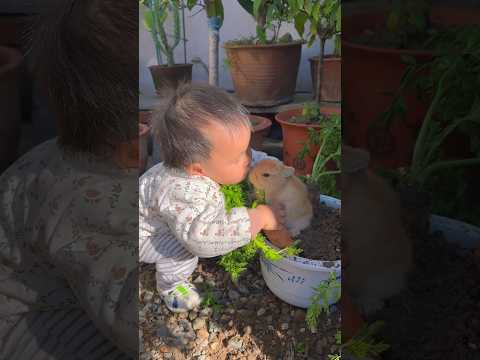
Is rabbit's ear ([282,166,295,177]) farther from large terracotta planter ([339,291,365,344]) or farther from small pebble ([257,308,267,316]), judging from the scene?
large terracotta planter ([339,291,365,344])

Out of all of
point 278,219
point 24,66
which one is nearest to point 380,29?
point 278,219

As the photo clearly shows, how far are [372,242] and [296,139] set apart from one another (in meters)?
0.38

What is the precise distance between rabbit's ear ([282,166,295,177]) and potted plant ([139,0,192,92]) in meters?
0.15

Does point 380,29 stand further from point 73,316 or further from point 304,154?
point 73,316

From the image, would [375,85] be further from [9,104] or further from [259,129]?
[9,104]

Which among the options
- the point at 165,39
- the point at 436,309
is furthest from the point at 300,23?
the point at 436,309

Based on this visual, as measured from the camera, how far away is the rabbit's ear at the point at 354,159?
784mm

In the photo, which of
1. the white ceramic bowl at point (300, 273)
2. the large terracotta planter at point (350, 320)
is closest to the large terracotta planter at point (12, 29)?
the white ceramic bowl at point (300, 273)

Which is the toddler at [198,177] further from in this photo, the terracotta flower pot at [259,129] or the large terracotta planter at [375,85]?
the large terracotta planter at [375,85]

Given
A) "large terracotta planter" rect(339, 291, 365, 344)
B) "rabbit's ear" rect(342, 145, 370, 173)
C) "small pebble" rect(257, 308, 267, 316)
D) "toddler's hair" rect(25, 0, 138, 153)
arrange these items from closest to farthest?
1. "toddler's hair" rect(25, 0, 138, 153)
2. "small pebble" rect(257, 308, 267, 316)
3. "rabbit's ear" rect(342, 145, 370, 173)
4. "large terracotta planter" rect(339, 291, 365, 344)

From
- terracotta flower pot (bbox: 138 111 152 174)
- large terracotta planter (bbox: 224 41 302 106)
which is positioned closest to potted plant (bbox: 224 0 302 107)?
large terracotta planter (bbox: 224 41 302 106)

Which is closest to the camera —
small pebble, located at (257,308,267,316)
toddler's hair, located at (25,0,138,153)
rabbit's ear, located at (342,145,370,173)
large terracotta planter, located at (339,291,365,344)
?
toddler's hair, located at (25,0,138,153)

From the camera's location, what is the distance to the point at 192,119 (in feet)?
1.95

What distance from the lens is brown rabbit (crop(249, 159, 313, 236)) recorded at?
0.63m
